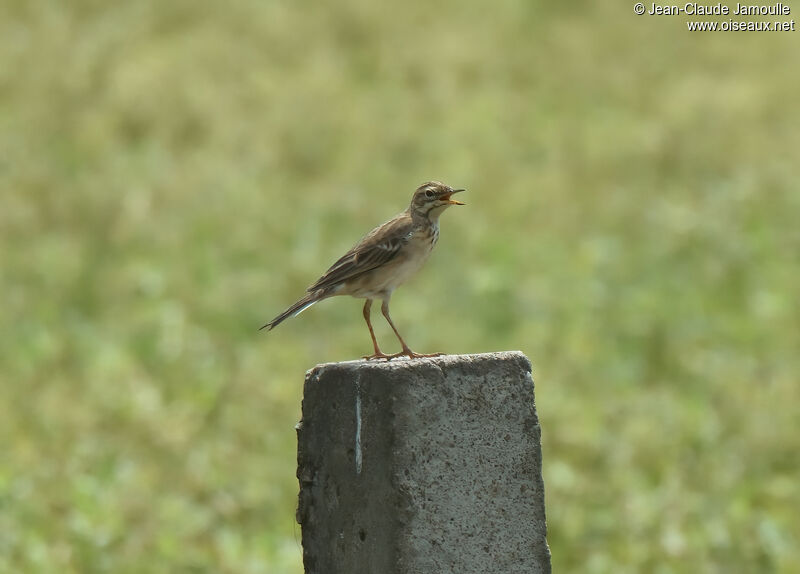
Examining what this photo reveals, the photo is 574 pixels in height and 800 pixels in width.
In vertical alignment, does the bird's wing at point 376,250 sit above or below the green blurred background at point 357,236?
below

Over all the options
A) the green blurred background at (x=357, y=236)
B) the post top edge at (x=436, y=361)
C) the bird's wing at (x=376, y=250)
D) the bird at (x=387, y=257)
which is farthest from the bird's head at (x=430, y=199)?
the green blurred background at (x=357, y=236)

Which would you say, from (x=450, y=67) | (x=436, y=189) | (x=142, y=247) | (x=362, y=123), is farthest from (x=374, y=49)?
(x=436, y=189)

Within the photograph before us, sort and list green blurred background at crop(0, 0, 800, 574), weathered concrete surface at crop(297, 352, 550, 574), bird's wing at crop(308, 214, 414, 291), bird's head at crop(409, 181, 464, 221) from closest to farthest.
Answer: weathered concrete surface at crop(297, 352, 550, 574)
bird's wing at crop(308, 214, 414, 291)
bird's head at crop(409, 181, 464, 221)
green blurred background at crop(0, 0, 800, 574)

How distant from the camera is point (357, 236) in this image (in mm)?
16562

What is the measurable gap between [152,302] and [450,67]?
10.1 metres

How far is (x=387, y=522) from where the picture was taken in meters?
4.12

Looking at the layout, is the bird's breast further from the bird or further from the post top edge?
the post top edge

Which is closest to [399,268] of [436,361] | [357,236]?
[436,361]

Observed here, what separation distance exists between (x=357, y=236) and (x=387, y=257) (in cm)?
1092

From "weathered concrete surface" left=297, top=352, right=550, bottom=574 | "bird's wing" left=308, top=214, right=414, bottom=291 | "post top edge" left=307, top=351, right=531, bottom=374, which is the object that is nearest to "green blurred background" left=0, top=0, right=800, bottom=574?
"bird's wing" left=308, top=214, right=414, bottom=291

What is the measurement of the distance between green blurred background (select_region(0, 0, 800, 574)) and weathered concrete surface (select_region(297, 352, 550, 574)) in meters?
5.46

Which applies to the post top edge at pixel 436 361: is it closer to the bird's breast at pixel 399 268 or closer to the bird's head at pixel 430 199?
the bird's breast at pixel 399 268

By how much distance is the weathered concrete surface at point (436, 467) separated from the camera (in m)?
4.09

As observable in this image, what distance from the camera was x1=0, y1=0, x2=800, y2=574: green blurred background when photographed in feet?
35.0
